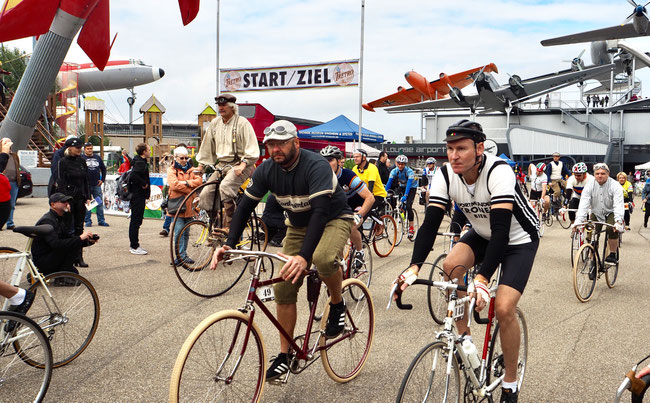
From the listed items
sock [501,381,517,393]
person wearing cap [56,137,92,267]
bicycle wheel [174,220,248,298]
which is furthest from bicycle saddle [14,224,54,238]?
person wearing cap [56,137,92,267]

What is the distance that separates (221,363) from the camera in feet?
10.6

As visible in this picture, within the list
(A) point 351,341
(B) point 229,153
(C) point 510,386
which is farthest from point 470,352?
(B) point 229,153

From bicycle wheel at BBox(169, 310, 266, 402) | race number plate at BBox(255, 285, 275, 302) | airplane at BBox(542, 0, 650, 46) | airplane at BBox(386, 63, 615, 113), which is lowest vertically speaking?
bicycle wheel at BBox(169, 310, 266, 402)

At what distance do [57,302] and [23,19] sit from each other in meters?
10.4

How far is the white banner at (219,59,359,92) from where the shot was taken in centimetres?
1827

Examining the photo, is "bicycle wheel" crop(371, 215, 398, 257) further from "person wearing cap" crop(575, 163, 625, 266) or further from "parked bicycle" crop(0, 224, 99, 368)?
"parked bicycle" crop(0, 224, 99, 368)

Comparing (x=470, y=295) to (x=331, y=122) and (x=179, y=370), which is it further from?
(x=331, y=122)

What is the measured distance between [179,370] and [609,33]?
163 ft

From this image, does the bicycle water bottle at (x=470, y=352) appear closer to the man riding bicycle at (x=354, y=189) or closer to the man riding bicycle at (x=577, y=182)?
the man riding bicycle at (x=354, y=189)

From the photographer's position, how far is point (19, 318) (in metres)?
3.59

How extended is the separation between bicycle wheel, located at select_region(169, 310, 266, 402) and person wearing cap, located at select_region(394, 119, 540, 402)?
1.09 m

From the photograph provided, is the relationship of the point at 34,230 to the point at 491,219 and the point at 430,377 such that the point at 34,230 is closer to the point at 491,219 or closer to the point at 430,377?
the point at 430,377

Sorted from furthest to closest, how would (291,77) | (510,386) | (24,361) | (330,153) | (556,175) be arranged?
(291,77) → (556,175) → (330,153) → (24,361) → (510,386)

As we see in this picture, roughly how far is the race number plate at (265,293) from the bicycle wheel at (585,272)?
17.0ft
